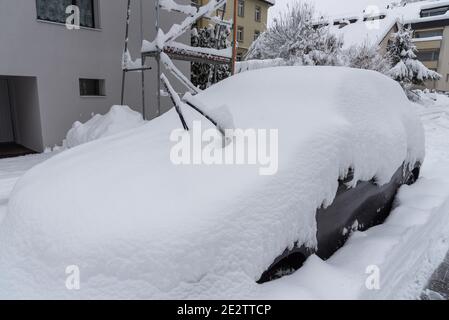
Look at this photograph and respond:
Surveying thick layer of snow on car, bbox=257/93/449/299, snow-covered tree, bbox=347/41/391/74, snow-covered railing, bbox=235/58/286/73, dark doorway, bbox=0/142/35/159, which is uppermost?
snow-covered tree, bbox=347/41/391/74

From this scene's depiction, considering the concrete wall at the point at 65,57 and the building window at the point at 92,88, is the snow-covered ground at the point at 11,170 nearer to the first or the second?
the concrete wall at the point at 65,57

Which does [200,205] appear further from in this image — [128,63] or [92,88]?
[92,88]

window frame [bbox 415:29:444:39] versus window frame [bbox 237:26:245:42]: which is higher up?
window frame [bbox 415:29:444:39]

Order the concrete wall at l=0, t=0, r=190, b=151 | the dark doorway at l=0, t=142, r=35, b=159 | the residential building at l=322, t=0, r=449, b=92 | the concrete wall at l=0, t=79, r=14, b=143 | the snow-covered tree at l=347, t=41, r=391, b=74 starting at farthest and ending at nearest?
the residential building at l=322, t=0, r=449, b=92, the snow-covered tree at l=347, t=41, r=391, b=74, the concrete wall at l=0, t=79, r=14, b=143, the dark doorway at l=0, t=142, r=35, b=159, the concrete wall at l=0, t=0, r=190, b=151

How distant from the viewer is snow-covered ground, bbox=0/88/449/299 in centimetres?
196

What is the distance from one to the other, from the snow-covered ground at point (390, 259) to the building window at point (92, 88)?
4.54 m

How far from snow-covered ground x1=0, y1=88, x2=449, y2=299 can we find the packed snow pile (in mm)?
2792

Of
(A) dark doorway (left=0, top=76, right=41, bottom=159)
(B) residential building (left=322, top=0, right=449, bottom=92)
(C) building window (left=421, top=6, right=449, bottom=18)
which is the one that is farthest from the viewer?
(C) building window (left=421, top=6, right=449, bottom=18)

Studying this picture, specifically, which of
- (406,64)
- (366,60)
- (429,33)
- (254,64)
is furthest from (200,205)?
(429,33)

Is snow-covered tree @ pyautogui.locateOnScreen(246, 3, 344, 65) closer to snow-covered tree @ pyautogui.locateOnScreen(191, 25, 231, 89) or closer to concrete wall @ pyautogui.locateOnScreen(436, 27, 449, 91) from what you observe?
snow-covered tree @ pyautogui.locateOnScreen(191, 25, 231, 89)

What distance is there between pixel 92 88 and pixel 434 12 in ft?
135

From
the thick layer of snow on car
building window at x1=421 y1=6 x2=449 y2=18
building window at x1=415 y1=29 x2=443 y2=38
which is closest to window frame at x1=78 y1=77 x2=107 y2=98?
the thick layer of snow on car
